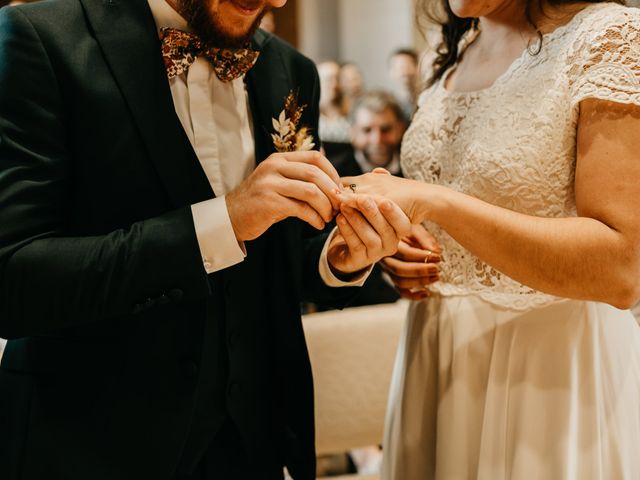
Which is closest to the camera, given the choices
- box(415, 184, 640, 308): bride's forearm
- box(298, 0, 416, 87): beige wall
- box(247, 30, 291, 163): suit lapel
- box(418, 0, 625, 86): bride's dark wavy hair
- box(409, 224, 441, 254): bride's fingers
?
box(415, 184, 640, 308): bride's forearm

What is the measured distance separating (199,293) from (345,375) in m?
1.26

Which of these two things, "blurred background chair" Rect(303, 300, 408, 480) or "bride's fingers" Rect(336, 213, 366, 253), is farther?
"blurred background chair" Rect(303, 300, 408, 480)

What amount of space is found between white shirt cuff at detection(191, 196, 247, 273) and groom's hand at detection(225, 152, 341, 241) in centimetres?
1

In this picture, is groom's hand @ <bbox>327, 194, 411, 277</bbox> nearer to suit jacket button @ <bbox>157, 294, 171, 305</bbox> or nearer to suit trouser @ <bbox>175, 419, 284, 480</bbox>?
suit jacket button @ <bbox>157, 294, 171, 305</bbox>

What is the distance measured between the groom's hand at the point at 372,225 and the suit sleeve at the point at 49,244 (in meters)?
0.29

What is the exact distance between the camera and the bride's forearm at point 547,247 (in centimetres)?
144

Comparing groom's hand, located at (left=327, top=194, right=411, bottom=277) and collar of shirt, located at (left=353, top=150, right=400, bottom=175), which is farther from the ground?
groom's hand, located at (left=327, top=194, right=411, bottom=277)

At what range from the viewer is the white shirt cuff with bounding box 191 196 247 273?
54.3 inches

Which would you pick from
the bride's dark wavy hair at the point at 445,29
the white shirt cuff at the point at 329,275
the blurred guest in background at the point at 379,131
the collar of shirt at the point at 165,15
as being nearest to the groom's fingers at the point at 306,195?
the white shirt cuff at the point at 329,275

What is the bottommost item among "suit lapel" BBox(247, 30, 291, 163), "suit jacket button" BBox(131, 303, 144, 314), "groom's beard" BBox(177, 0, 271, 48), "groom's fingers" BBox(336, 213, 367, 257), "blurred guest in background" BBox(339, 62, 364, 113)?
"blurred guest in background" BBox(339, 62, 364, 113)

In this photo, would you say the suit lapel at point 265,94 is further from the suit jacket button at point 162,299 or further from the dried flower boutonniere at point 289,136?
the suit jacket button at point 162,299

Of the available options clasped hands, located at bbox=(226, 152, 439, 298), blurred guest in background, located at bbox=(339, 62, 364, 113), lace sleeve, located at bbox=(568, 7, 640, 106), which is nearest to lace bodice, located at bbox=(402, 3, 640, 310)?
lace sleeve, located at bbox=(568, 7, 640, 106)

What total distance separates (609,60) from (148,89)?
2.89 ft

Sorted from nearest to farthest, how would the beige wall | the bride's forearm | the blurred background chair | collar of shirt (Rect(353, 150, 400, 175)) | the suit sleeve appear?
1. the suit sleeve
2. the bride's forearm
3. the blurred background chair
4. collar of shirt (Rect(353, 150, 400, 175))
5. the beige wall
